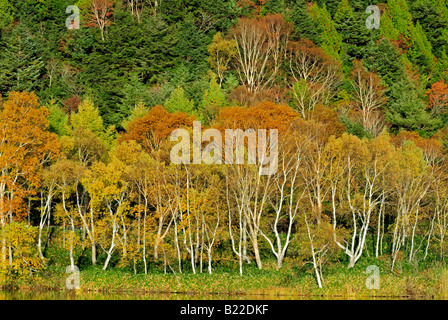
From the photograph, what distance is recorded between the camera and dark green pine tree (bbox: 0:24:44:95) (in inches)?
3194

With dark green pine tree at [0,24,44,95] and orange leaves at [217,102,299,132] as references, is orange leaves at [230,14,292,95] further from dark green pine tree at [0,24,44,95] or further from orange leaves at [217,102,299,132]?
dark green pine tree at [0,24,44,95]

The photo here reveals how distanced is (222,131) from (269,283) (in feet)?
56.7

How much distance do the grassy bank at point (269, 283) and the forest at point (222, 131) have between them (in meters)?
0.96

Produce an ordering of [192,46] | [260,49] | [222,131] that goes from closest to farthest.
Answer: [222,131], [260,49], [192,46]

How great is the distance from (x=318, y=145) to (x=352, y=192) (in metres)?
5.06

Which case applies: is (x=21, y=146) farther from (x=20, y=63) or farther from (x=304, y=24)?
(x=304, y=24)

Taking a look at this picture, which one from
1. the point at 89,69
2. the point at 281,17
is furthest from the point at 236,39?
the point at 89,69

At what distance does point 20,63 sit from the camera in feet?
276

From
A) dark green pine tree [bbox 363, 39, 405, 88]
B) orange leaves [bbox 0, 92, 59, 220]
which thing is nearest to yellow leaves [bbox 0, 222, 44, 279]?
orange leaves [bbox 0, 92, 59, 220]

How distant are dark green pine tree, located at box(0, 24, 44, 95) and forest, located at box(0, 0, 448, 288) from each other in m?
0.29

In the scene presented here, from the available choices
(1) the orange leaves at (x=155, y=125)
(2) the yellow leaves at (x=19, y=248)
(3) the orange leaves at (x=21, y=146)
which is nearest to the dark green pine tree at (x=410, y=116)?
(1) the orange leaves at (x=155, y=125)

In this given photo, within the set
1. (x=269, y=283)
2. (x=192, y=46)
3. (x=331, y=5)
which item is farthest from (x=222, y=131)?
(x=331, y=5)

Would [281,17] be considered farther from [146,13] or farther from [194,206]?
[194,206]
